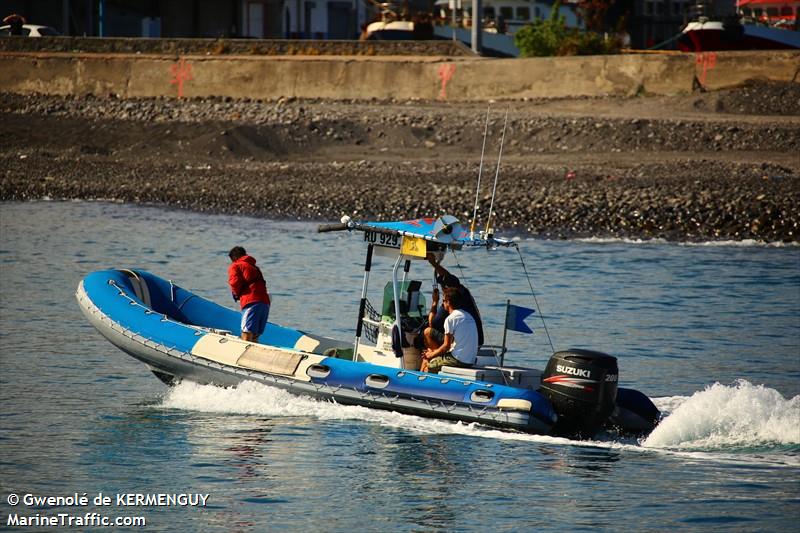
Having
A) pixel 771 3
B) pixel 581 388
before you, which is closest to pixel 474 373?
pixel 581 388

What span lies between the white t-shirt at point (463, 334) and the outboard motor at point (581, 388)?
85cm

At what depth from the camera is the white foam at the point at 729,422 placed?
1259 cm

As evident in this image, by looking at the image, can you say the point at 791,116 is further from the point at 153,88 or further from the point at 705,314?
the point at 153,88

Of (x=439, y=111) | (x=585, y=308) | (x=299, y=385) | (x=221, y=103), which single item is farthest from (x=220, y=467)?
(x=221, y=103)

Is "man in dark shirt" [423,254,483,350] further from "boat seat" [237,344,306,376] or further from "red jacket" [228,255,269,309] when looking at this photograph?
"red jacket" [228,255,269,309]

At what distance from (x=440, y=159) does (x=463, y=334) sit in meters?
18.7

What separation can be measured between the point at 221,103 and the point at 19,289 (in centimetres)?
1571

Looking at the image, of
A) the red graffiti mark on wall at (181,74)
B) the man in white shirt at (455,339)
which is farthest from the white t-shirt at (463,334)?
the red graffiti mark on wall at (181,74)

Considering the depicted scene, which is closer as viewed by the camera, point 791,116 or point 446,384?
point 446,384

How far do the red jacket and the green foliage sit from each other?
85.7ft

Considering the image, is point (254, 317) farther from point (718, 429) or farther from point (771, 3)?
point (771, 3)

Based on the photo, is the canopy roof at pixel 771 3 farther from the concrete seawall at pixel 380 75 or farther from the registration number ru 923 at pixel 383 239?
the registration number ru 923 at pixel 383 239

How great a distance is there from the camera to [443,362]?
1326 centimetres

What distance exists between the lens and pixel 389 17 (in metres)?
49.5
